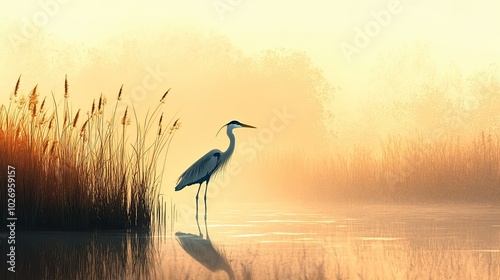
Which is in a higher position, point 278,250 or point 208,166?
point 208,166

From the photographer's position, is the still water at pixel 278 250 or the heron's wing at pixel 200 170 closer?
the still water at pixel 278 250

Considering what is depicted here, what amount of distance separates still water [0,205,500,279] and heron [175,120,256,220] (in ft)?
7.74

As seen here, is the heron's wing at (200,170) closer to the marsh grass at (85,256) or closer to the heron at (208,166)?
the heron at (208,166)


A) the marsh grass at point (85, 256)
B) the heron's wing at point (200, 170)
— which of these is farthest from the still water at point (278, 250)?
the heron's wing at point (200, 170)

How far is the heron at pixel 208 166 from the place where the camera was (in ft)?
43.2

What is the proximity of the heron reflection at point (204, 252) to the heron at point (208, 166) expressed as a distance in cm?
433

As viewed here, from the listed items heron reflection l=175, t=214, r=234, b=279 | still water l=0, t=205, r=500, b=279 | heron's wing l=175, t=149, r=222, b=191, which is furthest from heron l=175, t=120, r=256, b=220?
heron reflection l=175, t=214, r=234, b=279

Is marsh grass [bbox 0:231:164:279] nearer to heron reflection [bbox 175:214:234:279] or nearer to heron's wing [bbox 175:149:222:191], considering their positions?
heron reflection [bbox 175:214:234:279]

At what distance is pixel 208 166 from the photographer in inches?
527

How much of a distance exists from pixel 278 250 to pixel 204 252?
2.31ft

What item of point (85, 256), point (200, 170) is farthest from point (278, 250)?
point (200, 170)

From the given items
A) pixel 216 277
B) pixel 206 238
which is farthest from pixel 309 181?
pixel 216 277

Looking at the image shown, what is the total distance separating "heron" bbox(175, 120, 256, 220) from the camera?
1316 centimetres

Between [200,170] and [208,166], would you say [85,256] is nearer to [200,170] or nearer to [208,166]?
[200,170]
